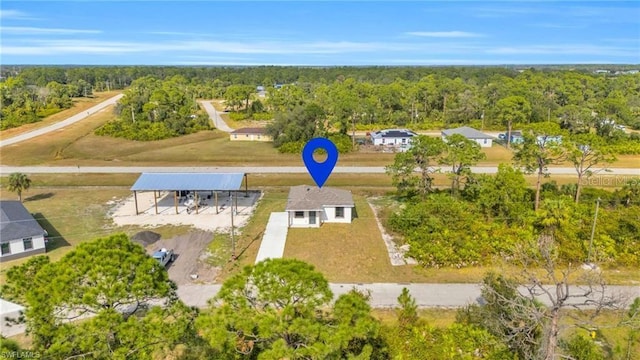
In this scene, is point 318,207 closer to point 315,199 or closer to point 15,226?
point 315,199

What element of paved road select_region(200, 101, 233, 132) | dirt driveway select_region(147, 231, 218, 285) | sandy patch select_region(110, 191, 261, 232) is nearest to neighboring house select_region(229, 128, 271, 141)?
paved road select_region(200, 101, 233, 132)

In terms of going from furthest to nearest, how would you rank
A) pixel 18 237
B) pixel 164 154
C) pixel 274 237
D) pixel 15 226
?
pixel 164 154 < pixel 274 237 < pixel 15 226 < pixel 18 237

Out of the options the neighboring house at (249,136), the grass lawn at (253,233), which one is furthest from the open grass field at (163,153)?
the grass lawn at (253,233)

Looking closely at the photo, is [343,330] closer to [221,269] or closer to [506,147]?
[221,269]

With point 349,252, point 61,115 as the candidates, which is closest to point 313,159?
point 349,252

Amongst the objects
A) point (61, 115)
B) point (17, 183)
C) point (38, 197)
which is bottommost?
point (38, 197)

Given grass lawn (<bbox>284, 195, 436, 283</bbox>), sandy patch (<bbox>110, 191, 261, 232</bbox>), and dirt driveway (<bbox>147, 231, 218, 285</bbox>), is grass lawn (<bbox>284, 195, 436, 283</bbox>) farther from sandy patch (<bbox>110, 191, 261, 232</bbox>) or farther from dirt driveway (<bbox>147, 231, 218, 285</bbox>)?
sandy patch (<bbox>110, 191, 261, 232</bbox>)
